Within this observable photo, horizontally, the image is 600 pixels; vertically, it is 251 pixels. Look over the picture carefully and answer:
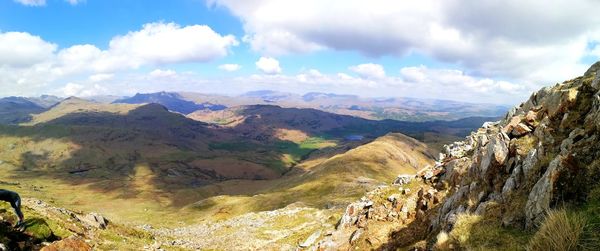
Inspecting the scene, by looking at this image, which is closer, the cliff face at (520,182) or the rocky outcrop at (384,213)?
the cliff face at (520,182)

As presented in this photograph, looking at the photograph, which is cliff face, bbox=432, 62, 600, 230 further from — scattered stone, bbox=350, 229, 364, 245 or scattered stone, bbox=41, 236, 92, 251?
scattered stone, bbox=41, 236, 92, 251

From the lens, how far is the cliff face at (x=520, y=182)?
16.5 metres

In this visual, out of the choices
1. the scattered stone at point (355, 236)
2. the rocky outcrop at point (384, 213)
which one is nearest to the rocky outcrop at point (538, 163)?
the rocky outcrop at point (384, 213)

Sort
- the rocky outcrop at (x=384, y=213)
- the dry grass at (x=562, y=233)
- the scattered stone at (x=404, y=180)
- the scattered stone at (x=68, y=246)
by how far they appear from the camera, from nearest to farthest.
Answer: the dry grass at (x=562, y=233) → the scattered stone at (x=68, y=246) → the rocky outcrop at (x=384, y=213) → the scattered stone at (x=404, y=180)

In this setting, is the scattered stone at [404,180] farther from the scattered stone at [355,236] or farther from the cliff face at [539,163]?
the cliff face at [539,163]

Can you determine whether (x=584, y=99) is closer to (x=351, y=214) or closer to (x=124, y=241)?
(x=351, y=214)

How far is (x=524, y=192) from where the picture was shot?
20.9 m

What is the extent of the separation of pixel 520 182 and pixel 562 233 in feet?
35.0

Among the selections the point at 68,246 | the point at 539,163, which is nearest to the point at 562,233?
the point at 539,163

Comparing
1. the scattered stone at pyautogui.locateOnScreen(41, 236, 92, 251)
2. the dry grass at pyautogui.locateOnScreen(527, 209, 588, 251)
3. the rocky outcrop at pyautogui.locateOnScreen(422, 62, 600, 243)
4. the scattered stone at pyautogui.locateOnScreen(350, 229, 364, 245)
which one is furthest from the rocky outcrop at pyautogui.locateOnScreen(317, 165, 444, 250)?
the scattered stone at pyautogui.locateOnScreen(41, 236, 92, 251)

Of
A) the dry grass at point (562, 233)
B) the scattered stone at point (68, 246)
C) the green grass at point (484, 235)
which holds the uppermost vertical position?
the dry grass at point (562, 233)

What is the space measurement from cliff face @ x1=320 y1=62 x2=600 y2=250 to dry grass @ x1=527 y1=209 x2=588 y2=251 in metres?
0.65

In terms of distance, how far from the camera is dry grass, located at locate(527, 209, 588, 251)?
1221 cm

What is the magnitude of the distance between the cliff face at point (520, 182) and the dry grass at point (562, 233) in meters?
Answer: 0.65
